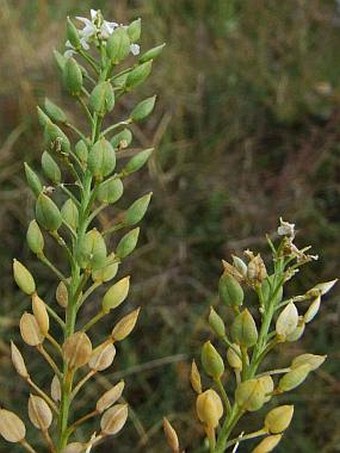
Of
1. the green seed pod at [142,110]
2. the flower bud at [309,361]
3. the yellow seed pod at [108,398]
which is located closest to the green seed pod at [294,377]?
the flower bud at [309,361]

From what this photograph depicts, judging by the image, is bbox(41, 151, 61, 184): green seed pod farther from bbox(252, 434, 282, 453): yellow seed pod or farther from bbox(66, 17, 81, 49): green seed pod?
bbox(252, 434, 282, 453): yellow seed pod

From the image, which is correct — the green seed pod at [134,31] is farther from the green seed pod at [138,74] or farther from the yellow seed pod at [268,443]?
the yellow seed pod at [268,443]

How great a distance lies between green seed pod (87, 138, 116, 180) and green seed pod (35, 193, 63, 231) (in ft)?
0.12

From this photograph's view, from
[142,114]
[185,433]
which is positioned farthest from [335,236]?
[142,114]

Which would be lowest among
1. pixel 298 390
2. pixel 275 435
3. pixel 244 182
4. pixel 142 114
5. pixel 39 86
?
pixel 298 390

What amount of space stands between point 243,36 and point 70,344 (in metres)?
3.29

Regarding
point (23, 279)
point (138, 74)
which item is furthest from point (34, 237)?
point (138, 74)

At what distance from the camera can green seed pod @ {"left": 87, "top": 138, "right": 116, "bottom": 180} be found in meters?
0.62

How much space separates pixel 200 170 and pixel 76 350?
2.62m

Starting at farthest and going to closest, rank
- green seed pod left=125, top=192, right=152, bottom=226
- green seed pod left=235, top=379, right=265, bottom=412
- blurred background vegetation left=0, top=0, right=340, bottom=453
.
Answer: blurred background vegetation left=0, top=0, right=340, bottom=453 → green seed pod left=125, top=192, right=152, bottom=226 → green seed pod left=235, top=379, right=265, bottom=412

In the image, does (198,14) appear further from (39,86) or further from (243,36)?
(39,86)

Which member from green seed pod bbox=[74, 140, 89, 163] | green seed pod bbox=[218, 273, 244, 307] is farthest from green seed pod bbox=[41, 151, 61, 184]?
green seed pod bbox=[218, 273, 244, 307]

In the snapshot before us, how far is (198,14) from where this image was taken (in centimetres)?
→ 397

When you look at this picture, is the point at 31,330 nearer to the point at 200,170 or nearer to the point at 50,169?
the point at 50,169
